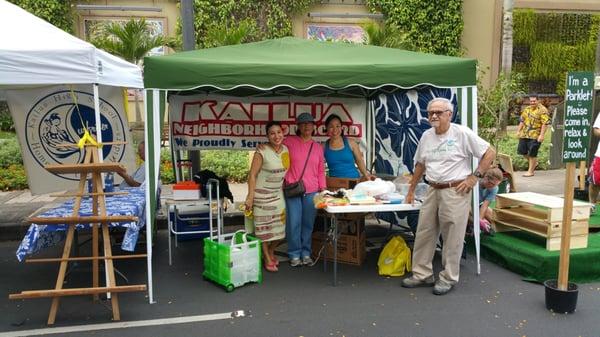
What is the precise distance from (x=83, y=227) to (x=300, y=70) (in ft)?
7.68

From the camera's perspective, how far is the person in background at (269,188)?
480 centimetres

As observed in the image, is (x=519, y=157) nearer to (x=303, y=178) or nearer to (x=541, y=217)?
(x=541, y=217)

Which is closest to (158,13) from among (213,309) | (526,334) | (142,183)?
(142,183)

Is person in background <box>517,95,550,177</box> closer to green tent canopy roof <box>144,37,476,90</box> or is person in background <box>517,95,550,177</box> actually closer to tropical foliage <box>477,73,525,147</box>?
tropical foliage <box>477,73,525,147</box>

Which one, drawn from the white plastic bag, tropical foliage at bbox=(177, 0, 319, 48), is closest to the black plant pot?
the white plastic bag

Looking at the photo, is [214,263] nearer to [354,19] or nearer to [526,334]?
[526,334]

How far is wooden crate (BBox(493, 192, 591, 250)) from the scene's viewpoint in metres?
4.77

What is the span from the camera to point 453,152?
4.17 m

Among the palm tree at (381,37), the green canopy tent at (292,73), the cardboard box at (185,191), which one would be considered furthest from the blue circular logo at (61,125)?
the palm tree at (381,37)

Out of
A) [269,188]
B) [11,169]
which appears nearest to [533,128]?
[269,188]

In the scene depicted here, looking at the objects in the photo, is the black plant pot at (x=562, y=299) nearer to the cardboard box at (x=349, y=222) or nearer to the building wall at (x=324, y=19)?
the cardboard box at (x=349, y=222)

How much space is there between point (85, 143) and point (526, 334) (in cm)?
365

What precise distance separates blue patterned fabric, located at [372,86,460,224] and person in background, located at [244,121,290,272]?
1.77 meters

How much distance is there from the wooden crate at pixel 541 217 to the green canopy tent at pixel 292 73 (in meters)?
0.69
